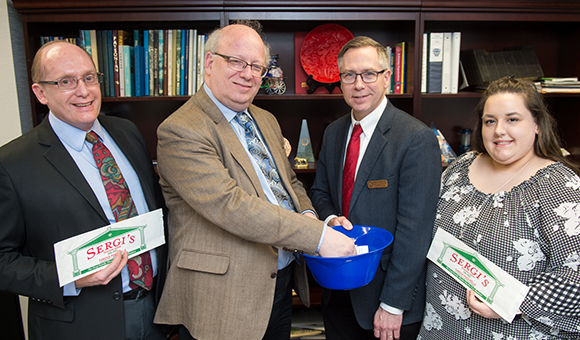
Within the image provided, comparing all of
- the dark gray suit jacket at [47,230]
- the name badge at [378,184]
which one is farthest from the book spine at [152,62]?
the name badge at [378,184]

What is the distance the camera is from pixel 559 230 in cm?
113

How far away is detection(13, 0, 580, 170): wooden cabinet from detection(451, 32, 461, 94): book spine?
7 cm

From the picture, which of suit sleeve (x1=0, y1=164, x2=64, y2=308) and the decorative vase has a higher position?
the decorative vase

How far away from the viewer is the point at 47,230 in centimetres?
125

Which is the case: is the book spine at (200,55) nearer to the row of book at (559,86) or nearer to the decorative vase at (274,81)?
the decorative vase at (274,81)

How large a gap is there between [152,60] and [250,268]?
60.6 inches

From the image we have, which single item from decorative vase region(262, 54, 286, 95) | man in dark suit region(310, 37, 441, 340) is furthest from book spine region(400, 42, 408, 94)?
man in dark suit region(310, 37, 441, 340)

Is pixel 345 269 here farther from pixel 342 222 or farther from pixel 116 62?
pixel 116 62

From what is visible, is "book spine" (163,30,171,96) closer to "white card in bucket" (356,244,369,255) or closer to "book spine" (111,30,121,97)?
"book spine" (111,30,121,97)

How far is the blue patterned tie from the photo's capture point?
1.46m

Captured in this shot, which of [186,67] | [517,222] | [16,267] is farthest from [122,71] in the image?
[517,222]

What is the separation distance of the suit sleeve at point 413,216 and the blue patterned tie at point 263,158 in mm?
464

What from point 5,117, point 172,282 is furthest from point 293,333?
point 5,117

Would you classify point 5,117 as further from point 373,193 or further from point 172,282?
point 373,193
